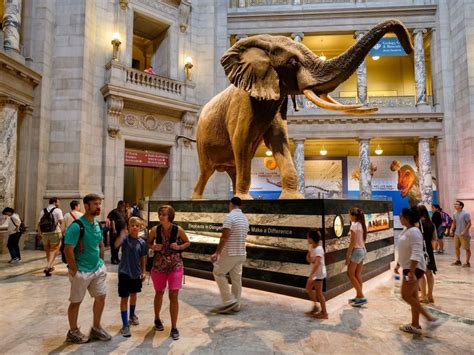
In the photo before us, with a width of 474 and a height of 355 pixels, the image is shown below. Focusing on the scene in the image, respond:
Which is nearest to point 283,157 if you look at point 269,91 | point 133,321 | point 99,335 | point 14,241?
point 269,91

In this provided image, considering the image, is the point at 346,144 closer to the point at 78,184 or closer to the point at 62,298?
the point at 78,184

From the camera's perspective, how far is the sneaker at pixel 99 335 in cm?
338

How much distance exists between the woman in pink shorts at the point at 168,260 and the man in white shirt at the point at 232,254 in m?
0.62

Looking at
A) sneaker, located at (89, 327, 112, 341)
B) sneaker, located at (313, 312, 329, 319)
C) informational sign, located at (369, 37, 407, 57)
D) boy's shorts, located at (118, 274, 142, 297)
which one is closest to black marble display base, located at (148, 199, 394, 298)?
sneaker, located at (313, 312, 329, 319)

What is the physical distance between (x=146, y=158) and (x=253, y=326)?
11.0 m

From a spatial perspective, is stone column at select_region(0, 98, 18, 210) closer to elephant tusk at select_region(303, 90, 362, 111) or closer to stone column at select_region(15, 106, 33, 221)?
stone column at select_region(15, 106, 33, 221)

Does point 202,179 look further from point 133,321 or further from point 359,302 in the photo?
point 359,302

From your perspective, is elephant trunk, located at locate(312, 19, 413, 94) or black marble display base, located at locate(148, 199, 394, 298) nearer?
elephant trunk, located at locate(312, 19, 413, 94)

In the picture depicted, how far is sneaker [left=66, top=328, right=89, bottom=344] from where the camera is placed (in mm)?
3336

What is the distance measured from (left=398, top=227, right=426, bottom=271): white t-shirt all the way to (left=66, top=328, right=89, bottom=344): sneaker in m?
3.49

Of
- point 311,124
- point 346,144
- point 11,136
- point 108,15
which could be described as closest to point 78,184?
point 11,136

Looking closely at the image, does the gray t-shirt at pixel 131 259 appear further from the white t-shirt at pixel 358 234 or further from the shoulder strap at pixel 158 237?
the white t-shirt at pixel 358 234

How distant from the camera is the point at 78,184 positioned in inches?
449

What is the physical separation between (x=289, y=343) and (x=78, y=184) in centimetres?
1014
